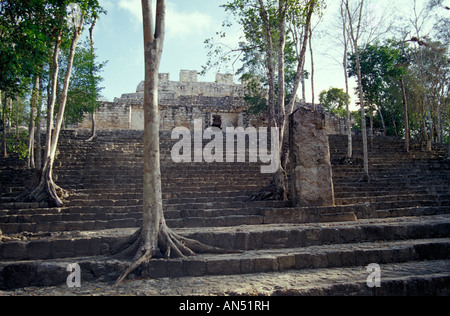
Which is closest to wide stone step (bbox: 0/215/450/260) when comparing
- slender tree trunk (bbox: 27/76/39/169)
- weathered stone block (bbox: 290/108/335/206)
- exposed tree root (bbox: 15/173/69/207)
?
weathered stone block (bbox: 290/108/335/206)

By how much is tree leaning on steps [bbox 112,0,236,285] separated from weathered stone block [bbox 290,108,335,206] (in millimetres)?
3247

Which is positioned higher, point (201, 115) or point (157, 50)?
point (201, 115)

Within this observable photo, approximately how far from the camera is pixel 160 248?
4.37 metres

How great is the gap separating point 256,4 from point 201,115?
40.3 ft

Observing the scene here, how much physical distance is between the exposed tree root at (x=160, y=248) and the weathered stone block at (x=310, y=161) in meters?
3.13

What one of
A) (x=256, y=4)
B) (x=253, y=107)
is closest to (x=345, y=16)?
(x=256, y=4)

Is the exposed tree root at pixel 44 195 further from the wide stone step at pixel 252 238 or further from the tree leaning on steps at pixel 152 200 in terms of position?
the tree leaning on steps at pixel 152 200

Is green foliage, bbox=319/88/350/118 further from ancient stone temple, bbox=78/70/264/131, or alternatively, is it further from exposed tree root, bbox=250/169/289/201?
exposed tree root, bbox=250/169/289/201

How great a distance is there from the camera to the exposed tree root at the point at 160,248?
13.6 feet

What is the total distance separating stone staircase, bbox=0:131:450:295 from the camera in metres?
4.11

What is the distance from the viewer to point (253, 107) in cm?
2088

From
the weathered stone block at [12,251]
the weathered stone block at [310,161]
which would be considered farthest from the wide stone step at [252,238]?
the weathered stone block at [310,161]
